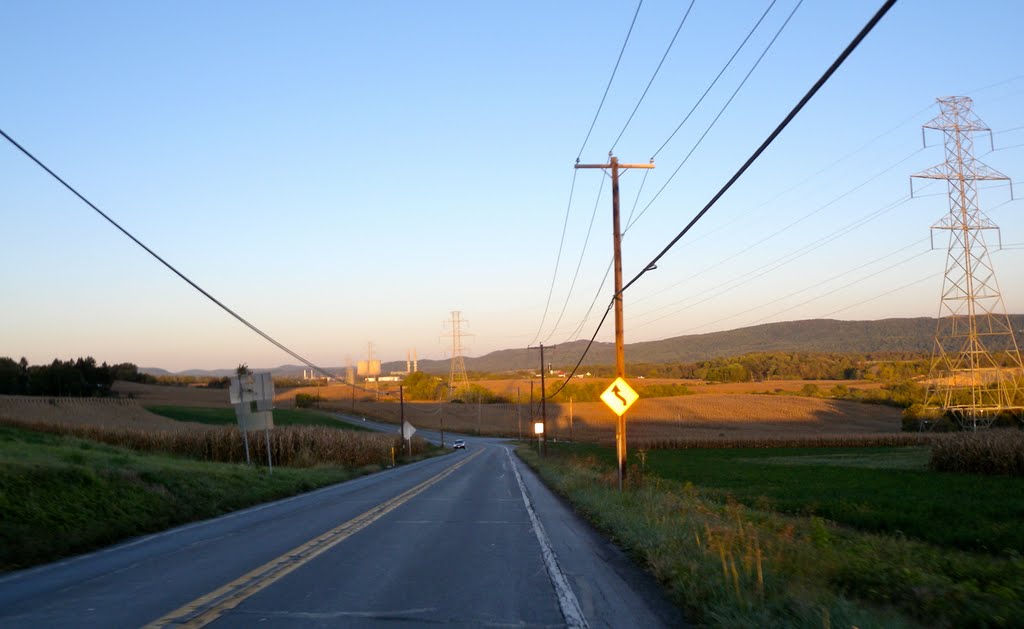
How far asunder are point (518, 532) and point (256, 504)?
10406mm

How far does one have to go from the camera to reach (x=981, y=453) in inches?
1597

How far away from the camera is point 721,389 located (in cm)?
A: 13588

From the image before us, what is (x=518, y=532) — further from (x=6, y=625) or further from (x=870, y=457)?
(x=870, y=457)

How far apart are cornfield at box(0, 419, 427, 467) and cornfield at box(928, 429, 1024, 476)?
31.9 m

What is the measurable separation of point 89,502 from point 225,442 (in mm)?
31896

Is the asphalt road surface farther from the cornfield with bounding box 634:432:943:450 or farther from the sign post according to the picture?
the cornfield with bounding box 634:432:943:450

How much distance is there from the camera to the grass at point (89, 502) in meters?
13.2

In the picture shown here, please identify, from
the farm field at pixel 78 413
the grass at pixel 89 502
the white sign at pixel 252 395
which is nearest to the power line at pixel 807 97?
the grass at pixel 89 502

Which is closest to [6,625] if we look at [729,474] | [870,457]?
[729,474]

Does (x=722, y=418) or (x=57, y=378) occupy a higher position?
(x=57, y=378)

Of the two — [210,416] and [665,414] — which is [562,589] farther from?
[665,414]

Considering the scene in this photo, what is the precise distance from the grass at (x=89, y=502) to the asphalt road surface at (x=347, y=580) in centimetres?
61

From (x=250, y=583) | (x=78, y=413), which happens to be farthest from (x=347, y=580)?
(x=78, y=413)

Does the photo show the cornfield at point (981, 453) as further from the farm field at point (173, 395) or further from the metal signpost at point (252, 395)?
the farm field at point (173, 395)
